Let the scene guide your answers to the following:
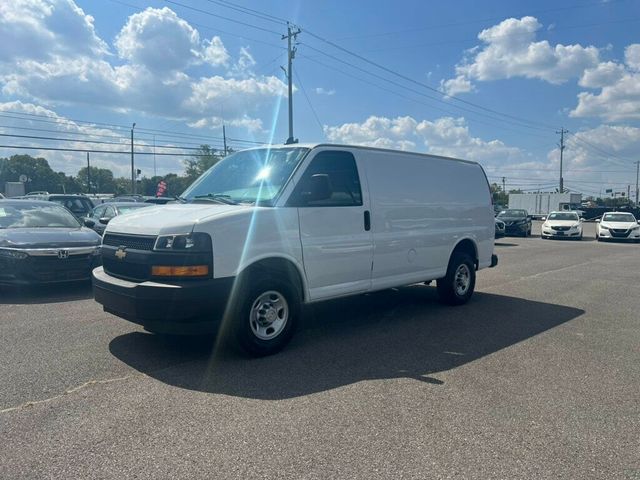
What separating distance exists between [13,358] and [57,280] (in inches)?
130

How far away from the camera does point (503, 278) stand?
35.5ft

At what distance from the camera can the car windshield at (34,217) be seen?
862 cm

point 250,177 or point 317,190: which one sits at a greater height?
point 250,177

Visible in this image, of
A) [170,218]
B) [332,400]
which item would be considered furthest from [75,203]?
[332,400]

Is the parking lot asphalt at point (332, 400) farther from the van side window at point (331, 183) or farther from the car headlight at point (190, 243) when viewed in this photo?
the van side window at point (331, 183)

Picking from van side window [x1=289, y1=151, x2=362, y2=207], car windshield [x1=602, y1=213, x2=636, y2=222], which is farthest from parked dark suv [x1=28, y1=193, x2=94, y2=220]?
car windshield [x1=602, y1=213, x2=636, y2=222]

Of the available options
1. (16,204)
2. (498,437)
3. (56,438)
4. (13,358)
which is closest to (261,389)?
(56,438)

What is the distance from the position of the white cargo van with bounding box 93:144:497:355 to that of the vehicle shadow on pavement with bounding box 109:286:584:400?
0.38 meters

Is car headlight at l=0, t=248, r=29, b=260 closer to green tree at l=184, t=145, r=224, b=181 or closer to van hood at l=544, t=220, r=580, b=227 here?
van hood at l=544, t=220, r=580, b=227

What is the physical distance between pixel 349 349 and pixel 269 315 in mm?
983

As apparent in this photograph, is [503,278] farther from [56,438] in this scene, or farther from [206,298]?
[56,438]

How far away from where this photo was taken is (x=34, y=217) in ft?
29.2

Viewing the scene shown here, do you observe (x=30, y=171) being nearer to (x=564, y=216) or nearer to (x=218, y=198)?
(x=564, y=216)

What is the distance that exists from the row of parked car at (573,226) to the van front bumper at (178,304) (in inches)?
776
